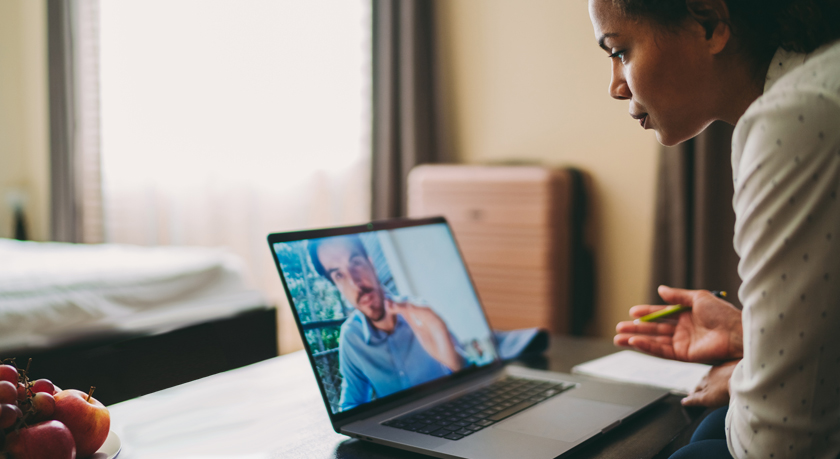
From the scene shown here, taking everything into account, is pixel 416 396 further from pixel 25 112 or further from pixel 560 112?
pixel 25 112

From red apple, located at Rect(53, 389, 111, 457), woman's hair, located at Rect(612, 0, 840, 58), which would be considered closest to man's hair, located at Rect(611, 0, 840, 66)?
woman's hair, located at Rect(612, 0, 840, 58)

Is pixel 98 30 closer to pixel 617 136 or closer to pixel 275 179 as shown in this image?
pixel 275 179

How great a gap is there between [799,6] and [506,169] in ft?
6.80

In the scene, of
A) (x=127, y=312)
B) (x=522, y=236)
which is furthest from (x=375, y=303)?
(x=522, y=236)

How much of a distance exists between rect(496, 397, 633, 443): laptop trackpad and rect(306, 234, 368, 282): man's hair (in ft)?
1.03

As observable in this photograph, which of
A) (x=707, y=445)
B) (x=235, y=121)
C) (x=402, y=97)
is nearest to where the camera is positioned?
(x=707, y=445)

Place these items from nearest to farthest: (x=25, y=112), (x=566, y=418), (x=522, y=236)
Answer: (x=566, y=418), (x=522, y=236), (x=25, y=112)

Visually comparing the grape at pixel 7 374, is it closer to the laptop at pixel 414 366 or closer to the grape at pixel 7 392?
the grape at pixel 7 392

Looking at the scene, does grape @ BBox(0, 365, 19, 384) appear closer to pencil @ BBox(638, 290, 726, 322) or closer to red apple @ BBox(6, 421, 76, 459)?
red apple @ BBox(6, 421, 76, 459)

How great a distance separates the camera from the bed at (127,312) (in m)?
1.13

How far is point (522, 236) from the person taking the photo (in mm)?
2701

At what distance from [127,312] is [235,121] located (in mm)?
1646

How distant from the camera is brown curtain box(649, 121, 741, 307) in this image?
2.48 meters

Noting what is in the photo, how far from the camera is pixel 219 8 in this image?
354 centimetres
